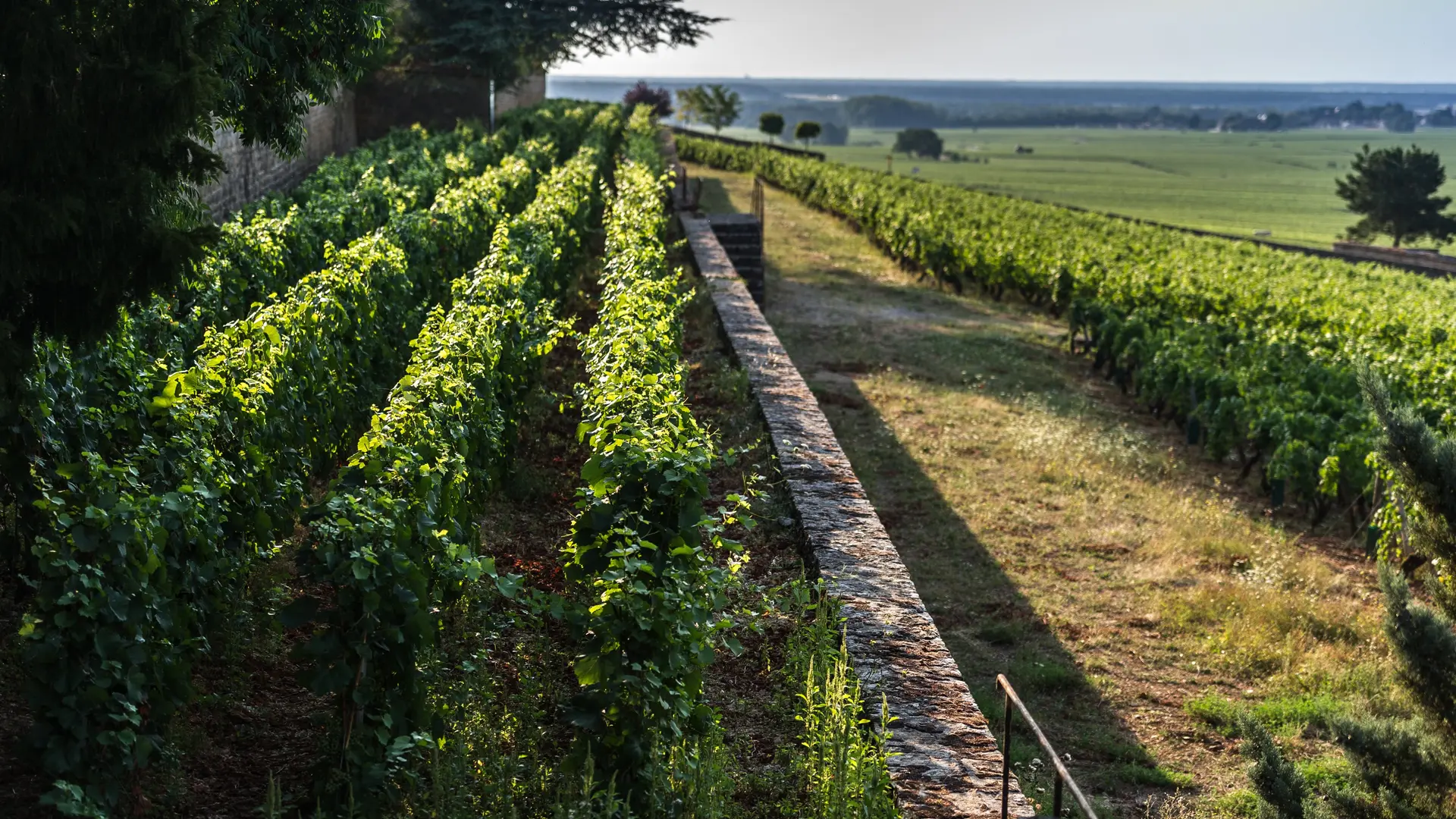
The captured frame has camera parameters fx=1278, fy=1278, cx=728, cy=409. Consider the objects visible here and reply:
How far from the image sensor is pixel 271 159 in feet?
63.7

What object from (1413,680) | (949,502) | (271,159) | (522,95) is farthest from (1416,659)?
(522,95)

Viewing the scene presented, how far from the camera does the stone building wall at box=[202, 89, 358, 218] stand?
15.8 meters

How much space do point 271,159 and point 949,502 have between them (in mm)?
13070

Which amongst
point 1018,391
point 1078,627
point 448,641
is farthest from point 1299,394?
point 448,641

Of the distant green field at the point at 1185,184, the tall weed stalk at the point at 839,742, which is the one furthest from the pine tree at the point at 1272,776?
the distant green field at the point at 1185,184

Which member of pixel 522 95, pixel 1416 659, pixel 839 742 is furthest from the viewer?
pixel 522 95

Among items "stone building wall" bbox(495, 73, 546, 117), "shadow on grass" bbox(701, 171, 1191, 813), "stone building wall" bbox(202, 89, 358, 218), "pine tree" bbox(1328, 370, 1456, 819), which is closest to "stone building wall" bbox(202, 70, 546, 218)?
"stone building wall" bbox(202, 89, 358, 218)

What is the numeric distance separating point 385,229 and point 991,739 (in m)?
7.43

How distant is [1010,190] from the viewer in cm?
12312

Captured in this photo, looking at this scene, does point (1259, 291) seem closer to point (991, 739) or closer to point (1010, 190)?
point (991, 739)

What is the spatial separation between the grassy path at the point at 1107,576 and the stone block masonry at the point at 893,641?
1.16 metres

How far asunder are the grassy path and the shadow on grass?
2 cm

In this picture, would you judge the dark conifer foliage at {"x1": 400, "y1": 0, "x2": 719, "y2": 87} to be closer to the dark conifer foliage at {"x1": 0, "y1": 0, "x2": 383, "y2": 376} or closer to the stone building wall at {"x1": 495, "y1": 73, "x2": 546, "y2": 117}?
the stone building wall at {"x1": 495, "y1": 73, "x2": 546, "y2": 117}

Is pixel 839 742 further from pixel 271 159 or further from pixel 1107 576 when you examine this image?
pixel 271 159
